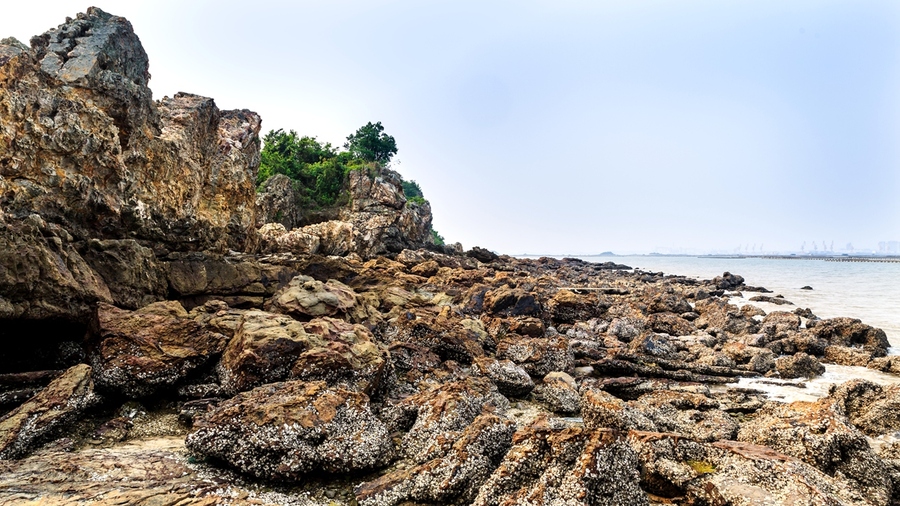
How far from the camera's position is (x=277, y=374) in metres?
7.92

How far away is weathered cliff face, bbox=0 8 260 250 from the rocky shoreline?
0.20ft

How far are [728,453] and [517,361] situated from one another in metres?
6.20

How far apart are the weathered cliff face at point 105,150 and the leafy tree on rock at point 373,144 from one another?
39.8 metres

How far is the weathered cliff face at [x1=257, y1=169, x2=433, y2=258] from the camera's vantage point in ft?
96.2

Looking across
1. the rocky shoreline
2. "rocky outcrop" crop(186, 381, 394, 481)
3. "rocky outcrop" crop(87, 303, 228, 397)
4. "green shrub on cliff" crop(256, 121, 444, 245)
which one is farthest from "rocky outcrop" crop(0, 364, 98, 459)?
"green shrub on cliff" crop(256, 121, 444, 245)

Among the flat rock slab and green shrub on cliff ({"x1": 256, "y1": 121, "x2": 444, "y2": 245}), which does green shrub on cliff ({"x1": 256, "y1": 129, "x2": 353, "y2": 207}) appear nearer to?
green shrub on cliff ({"x1": 256, "y1": 121, "x2": 444, "y2": 245})

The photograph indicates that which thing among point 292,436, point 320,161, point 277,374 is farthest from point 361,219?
point 292,436

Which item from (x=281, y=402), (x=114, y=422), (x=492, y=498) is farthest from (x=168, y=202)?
(x=492, y=498)

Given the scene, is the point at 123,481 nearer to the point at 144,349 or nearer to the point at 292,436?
the point at 292,436

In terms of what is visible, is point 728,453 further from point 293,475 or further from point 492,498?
point 293,475

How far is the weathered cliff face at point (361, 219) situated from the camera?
2933cm

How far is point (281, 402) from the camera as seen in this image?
242 inches

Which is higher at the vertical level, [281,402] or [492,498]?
[281,402]

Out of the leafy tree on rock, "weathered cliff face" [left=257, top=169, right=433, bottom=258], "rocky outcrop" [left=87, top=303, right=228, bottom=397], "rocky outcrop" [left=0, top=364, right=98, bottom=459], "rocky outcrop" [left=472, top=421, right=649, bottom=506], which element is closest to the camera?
"rocky outcrop" [left=472, top=421, right=649, bottom=506]
